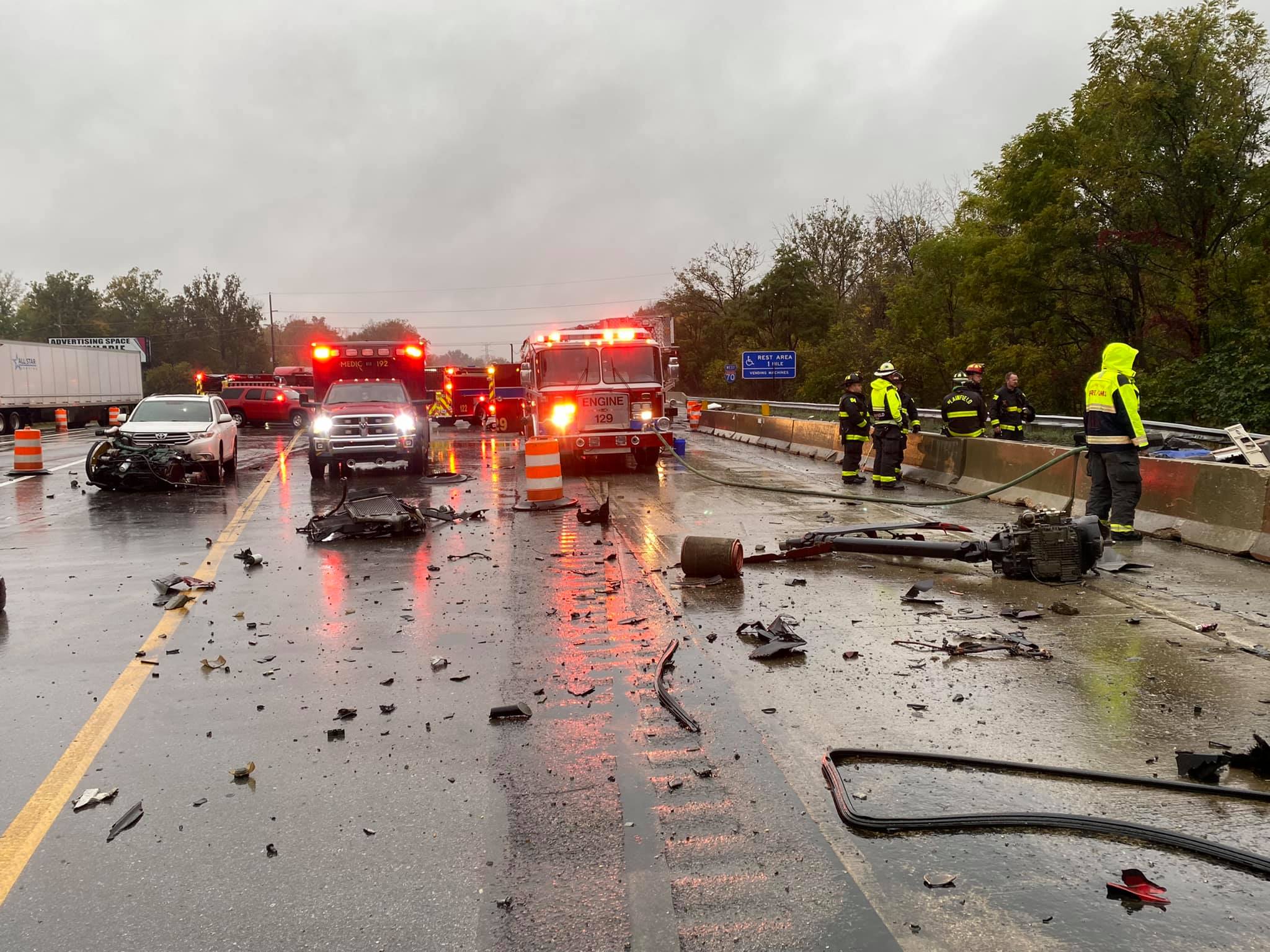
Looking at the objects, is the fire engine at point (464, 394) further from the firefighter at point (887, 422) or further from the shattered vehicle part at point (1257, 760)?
the shattered vehicle part at point (1257, 760)

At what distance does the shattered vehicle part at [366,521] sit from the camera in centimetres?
1156

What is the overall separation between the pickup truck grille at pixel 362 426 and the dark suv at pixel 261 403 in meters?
25.4

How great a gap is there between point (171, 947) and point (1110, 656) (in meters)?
5.30

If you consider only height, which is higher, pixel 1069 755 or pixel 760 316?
pixel 760 316

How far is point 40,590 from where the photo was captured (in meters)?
8.69

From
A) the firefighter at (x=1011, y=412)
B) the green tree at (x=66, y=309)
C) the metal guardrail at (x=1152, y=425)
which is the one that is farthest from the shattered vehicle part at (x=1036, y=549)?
the green tree at (x=66, y=309)

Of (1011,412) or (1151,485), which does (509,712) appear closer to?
(1151,485)

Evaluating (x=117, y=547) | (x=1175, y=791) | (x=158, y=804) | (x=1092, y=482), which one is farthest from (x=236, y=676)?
(x=1092, y=482)

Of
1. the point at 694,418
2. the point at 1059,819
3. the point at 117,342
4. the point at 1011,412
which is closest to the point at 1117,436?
the point at 1011,412

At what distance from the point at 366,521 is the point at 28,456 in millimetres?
12391

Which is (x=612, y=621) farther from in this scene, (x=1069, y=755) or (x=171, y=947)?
(x=171, y=947)

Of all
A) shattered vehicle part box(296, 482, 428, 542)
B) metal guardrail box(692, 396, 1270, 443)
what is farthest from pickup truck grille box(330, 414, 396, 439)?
metal guardrail box(692, 396, 1270, 443)

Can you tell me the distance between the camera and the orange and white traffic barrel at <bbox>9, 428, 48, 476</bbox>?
784 inches

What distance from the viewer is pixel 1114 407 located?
10.0 meters
